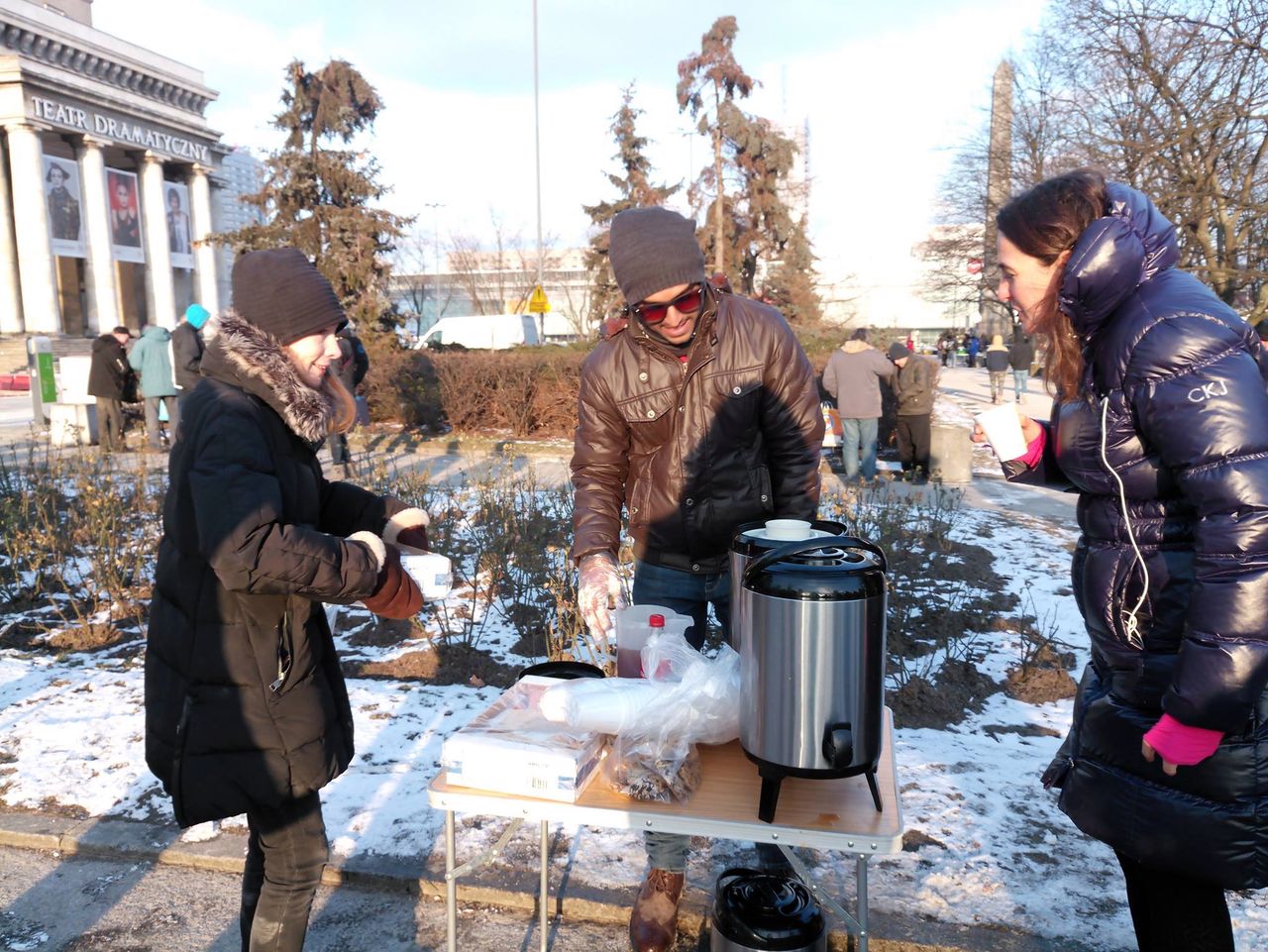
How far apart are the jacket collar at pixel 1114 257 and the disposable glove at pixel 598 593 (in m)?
1.29

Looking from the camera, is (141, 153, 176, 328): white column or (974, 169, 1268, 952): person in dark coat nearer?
(974, 169, 1268, 952): person in dark coat

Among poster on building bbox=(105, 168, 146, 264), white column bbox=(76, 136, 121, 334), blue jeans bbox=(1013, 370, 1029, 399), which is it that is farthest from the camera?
poster on building bbox=(105, 168, 146, 264)

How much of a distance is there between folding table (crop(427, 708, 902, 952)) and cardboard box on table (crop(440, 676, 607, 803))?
0.02 meters

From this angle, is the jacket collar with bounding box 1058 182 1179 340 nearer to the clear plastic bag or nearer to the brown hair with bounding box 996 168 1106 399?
the brown hair with bounding box 996 168 1106 399

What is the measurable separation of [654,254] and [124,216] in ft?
160

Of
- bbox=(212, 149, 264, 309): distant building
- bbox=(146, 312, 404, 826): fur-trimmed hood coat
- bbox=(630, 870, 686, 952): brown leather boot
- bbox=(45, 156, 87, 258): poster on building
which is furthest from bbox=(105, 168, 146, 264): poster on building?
bbox=(630, 870, 686, 952): brown leather boot

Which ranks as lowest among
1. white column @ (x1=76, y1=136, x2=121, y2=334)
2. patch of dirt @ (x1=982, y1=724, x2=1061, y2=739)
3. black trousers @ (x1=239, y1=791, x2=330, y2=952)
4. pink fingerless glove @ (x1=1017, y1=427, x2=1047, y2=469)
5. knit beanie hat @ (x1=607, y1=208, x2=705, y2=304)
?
patch of dirt @ (x1=982, y1=724, x2=1061, y2=739)

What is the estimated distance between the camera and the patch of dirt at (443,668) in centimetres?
459

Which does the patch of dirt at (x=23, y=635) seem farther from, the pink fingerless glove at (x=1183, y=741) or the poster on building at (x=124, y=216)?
the poster on building at (x=124, y=216)

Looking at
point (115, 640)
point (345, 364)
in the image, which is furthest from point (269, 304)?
point (345, 364)

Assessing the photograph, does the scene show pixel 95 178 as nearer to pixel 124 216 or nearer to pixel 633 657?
pixel 124 216

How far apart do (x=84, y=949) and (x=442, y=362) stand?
1085 centimetres

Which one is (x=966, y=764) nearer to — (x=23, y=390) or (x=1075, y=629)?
(x=1075, y=629)

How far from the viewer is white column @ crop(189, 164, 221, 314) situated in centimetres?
4750
